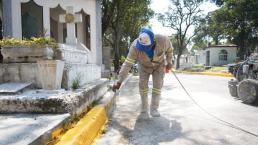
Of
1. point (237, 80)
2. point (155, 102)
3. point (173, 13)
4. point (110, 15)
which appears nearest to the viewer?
point (155, 102)

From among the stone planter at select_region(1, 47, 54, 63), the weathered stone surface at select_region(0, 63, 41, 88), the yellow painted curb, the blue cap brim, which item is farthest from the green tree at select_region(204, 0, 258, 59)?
the yellow painted curb

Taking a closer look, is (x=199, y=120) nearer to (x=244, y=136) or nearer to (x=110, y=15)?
(x=244, y=136)

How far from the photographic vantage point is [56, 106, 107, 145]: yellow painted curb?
4060 millimetres

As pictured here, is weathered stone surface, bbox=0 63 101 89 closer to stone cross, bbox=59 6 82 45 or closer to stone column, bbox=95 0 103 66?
stone cross, bbox=59 6 82 45

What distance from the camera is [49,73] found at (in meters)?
6.00

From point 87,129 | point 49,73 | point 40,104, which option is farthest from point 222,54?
point 87,129

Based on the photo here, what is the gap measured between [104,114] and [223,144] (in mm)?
2390

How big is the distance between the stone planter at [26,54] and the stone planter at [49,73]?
41 cm

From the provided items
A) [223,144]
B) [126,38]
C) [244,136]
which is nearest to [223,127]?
[244,136]

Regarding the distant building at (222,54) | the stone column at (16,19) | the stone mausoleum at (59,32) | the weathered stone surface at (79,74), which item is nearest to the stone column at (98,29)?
the stone mausoleum at (59,32)

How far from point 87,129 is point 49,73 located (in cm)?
172

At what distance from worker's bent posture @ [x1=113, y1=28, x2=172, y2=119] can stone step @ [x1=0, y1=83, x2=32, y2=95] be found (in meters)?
1.60

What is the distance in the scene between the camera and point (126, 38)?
151 ft

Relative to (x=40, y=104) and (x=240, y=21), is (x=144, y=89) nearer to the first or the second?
(x=40, y=104)
